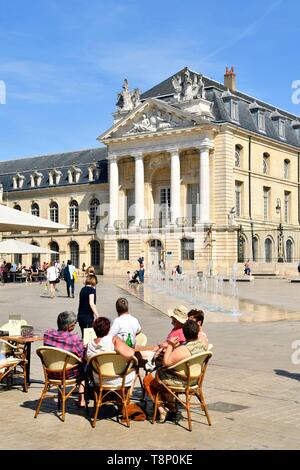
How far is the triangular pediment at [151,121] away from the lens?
5581cm

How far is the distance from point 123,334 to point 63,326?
774mm

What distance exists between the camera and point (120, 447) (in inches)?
263

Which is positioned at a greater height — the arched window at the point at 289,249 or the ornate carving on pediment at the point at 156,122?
the ornate carving on pediment at the point at 156,122

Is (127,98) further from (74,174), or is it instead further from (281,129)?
(281,129)

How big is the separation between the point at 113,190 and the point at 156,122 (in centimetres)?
739

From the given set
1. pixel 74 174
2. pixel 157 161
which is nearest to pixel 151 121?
pixel 157 161

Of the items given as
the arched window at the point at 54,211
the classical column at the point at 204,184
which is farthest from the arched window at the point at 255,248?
the arched window at the point at 54,211

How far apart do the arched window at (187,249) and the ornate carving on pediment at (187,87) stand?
37.3 feet

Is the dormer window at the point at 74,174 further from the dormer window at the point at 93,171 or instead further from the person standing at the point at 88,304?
the person standing at the point at 88,304

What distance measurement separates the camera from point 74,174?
6844cm

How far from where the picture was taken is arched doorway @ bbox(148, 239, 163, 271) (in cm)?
5731

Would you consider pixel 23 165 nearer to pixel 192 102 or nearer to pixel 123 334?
pixel 192 102

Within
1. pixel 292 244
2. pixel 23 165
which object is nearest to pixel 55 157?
pixel 23 165

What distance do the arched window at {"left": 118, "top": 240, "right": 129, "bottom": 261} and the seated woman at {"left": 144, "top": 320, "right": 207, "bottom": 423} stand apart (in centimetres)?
5152
